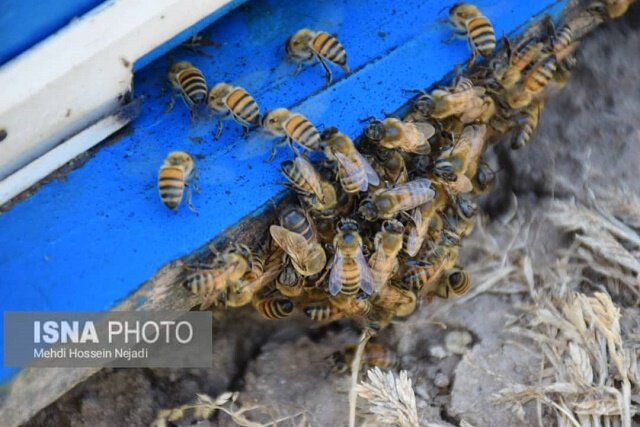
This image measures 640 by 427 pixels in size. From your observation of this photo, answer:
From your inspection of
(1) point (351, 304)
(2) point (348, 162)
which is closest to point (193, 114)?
(2) point (348, 162)

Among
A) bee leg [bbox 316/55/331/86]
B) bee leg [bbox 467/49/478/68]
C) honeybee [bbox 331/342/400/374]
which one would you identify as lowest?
honeybee [bbox 331/342/400/374]

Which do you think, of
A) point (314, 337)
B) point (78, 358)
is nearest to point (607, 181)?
point (314, 337)

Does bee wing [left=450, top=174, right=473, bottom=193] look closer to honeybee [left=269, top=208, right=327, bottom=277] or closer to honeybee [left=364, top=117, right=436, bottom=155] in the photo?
honeybee [left=364, top=117, right=436, bottom=155]

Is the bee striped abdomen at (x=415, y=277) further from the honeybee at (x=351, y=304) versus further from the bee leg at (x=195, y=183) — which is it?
the bee leg at (x=195, y=183)

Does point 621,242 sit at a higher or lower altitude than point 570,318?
higher

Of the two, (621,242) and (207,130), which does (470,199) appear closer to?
(621,242)

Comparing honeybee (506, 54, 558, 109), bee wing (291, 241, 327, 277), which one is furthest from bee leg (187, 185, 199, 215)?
honeybee (506, 54, 558, 109)

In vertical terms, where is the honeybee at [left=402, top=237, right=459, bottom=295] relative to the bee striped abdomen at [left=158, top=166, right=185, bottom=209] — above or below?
below
